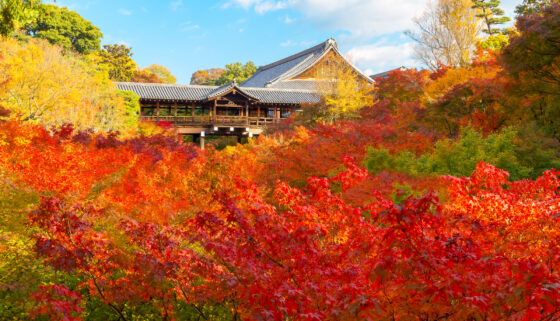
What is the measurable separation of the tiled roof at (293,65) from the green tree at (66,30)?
57.8 feet

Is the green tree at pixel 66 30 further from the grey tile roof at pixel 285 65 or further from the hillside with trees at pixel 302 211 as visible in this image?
the hillside with trees at pixel 302 211

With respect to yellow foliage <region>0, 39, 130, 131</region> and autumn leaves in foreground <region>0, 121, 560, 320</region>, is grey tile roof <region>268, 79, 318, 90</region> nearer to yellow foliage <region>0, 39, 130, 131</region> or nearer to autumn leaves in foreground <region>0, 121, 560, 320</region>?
yellow foliage <region>0, 39, 130, 131</region>

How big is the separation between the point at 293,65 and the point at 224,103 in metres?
13.4

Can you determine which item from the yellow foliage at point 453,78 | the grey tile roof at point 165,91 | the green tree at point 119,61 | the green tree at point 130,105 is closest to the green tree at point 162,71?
the green tree at point 119,61

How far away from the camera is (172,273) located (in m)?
4.37

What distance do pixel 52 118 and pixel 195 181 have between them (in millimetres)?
9509

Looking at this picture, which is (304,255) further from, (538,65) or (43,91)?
(43,91)

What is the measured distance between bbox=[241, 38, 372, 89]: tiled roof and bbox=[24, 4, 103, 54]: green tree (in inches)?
694

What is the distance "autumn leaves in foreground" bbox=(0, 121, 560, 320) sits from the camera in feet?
8.76

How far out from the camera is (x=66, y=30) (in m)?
38.2

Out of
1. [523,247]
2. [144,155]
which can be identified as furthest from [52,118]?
[523,247]

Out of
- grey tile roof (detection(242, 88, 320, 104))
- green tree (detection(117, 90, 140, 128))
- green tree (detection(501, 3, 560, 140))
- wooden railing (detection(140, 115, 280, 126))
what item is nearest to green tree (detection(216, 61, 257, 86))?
grey tile roof (detection(242, 88, 320, 104))

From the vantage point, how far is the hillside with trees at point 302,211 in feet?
9.45

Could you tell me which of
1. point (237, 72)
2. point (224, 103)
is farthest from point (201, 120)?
point (237, 72)
